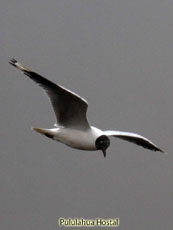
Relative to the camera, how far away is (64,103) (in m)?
4.89

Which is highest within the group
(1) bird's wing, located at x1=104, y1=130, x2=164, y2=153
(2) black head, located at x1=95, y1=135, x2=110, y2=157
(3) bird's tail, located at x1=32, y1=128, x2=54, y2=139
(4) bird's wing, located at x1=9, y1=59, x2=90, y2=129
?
(4) bird's wing, located at x1=9, y1=59, x2=90, y2=129

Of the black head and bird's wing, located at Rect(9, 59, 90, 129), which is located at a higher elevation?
bird's wing, located at Rect(9, 59, 90, 129)

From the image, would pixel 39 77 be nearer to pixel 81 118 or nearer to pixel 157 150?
pixel 81 118

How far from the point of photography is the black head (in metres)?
5.05

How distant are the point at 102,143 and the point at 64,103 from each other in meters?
0.43

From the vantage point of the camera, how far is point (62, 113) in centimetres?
500

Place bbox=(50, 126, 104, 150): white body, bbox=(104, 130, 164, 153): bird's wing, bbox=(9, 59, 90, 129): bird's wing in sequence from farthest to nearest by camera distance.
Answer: bbox=(104, 130, 164, 153): bird's wing < bbox=(50, 126, 104, 150): white body < bbox=(9, 59, 90, 129): bird's wing

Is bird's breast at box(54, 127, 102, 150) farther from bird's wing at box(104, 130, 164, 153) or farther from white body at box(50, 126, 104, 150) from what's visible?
bird's wing at box(104, 130, 164, 153)

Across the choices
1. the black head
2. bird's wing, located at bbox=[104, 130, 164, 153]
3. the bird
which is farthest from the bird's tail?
bird's wing, located at bbox=[104, 130, 164, 153]

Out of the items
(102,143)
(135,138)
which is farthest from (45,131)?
(135,138)

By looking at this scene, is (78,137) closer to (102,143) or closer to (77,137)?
(77,137)

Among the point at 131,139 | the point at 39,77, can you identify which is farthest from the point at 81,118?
the point at 131,139

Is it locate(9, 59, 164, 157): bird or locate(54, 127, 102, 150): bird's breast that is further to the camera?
locate(54, 127, 102, 150): bird's breast

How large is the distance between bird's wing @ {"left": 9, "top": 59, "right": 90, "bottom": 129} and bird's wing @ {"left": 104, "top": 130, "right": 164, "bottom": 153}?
0.40 meters
